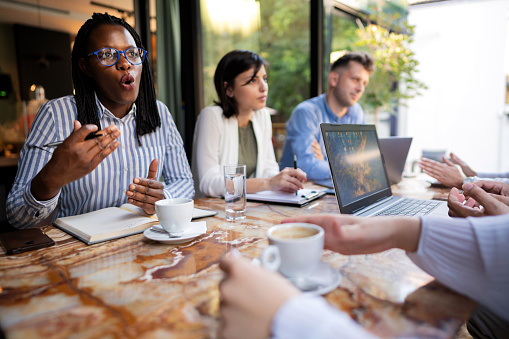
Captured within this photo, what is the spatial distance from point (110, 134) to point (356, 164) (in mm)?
798

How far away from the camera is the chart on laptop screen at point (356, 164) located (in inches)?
42.9

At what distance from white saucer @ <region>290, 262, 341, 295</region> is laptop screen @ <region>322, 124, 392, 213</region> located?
41 centimetres

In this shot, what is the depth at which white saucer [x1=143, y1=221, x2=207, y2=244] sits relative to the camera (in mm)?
874

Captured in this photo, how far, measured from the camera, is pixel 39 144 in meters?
1.29

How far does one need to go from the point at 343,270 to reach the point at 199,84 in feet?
10.1

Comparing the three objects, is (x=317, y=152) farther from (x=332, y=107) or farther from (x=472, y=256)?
(x=472, y=256)

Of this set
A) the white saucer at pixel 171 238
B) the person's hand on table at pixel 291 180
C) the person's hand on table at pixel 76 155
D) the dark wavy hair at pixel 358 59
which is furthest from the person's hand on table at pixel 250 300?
the dark wavy hair at pixel 358 59

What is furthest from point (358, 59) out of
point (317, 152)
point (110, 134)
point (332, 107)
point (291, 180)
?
point (110, 134)

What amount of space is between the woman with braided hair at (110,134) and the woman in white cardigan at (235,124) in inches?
7.7

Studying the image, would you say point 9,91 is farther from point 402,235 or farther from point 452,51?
point 452,51

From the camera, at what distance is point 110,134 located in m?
1.00

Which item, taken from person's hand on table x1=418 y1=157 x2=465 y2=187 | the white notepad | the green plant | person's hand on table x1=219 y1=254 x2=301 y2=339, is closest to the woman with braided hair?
the white notepad

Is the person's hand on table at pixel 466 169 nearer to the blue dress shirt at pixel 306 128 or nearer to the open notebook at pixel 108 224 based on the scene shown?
the blue dress shirt at pixel 306 128

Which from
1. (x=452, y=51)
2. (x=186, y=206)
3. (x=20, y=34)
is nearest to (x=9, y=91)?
(x=20, y=34)
